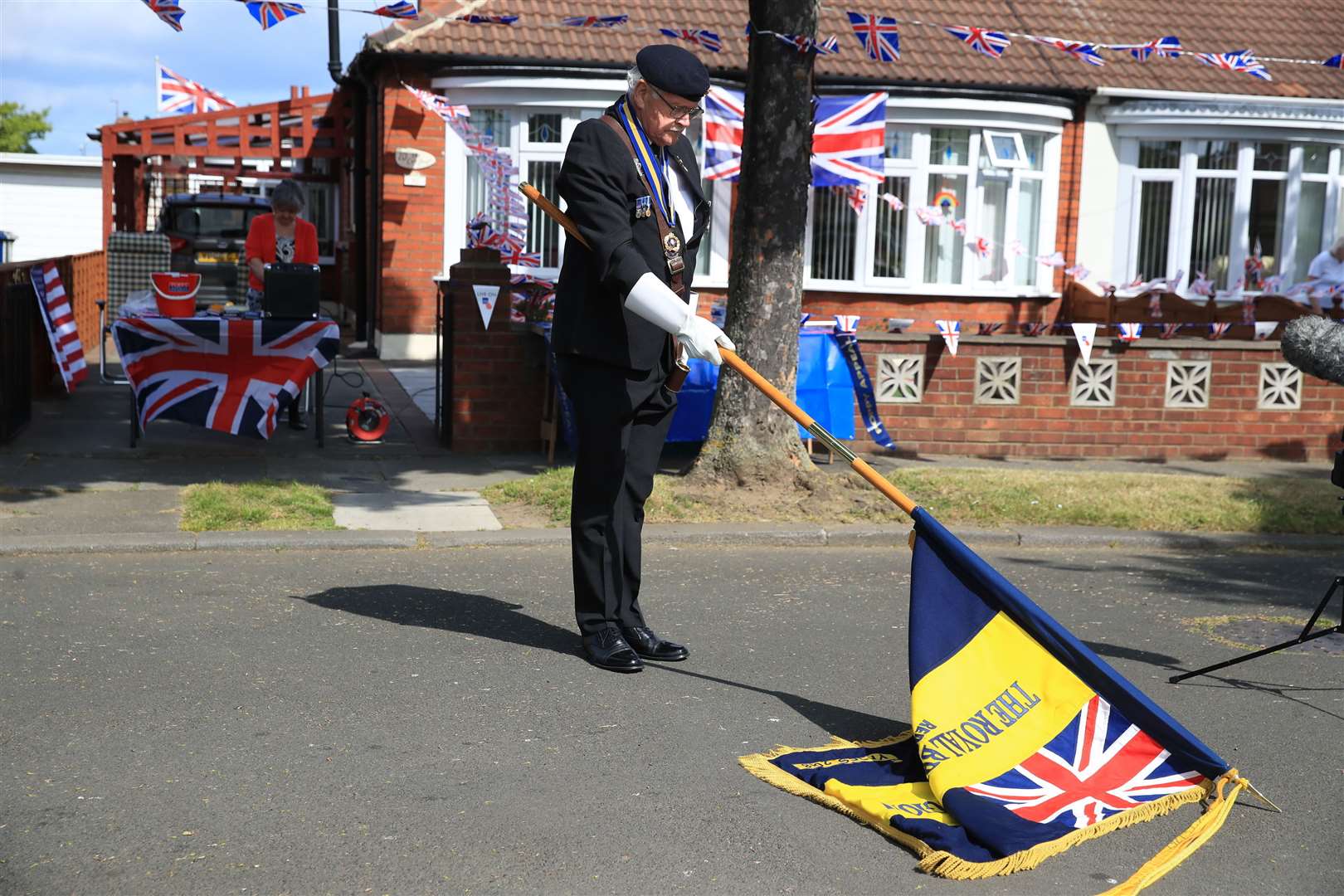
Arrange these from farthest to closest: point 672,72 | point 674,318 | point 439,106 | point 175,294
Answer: point 439,106 < point 175,294 < point 672,72 < point 674,318

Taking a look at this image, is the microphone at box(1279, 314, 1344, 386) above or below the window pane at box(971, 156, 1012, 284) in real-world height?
below

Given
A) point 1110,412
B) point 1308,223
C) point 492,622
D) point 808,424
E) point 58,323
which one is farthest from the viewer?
point 1308,223

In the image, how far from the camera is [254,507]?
25.8ft

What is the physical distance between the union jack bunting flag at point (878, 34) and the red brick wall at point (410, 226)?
6910mm

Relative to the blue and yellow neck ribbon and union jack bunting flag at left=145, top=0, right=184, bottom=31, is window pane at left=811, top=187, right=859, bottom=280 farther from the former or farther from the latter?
the blue and yellow neck ribbon

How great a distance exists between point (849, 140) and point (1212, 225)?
210 inches

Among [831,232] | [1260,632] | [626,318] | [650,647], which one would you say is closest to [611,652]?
[650,647]

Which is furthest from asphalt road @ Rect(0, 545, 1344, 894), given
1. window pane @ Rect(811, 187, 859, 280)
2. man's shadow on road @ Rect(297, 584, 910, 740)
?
window pane @ Rect(811, 187, 859, 280)

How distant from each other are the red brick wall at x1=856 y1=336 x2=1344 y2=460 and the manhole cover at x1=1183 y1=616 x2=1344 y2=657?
4.57m

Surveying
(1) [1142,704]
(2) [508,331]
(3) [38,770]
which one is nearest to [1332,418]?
(2) [508,331]

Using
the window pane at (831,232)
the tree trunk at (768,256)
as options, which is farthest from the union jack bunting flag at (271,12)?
the window pane at (831,232)

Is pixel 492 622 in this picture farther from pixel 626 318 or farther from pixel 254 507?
pixel 254 507

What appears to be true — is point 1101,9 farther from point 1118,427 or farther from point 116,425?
point 116,425

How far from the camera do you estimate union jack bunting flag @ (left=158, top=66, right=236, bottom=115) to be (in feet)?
85.4
